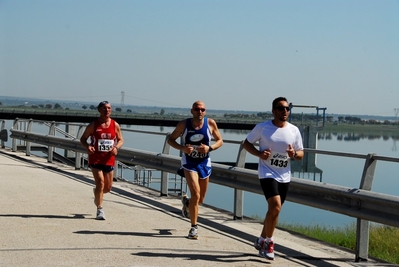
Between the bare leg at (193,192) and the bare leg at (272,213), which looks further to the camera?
the bare leg at (193,192)

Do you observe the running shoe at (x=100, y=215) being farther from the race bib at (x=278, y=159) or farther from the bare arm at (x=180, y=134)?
the race bib at (x=278, y=159)

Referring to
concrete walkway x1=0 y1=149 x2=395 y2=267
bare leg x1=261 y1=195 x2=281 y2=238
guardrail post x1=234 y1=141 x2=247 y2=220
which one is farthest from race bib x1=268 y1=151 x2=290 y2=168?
guardrail post x1=234 y1=141 x2=247 y2=220

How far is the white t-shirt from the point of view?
9.00 meters

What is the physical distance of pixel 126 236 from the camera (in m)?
10.2

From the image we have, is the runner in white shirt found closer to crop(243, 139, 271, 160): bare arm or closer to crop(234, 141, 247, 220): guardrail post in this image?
crop(243, 139, 271, 160): bare arm

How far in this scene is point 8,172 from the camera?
61.8 ft

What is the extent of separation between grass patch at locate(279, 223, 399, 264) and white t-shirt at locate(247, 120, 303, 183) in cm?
210

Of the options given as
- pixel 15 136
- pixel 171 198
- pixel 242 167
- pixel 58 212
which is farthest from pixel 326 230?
pixel 15 136

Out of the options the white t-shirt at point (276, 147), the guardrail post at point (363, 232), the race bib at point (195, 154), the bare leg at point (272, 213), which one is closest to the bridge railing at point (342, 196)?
the guardrail post at point (363, 232)

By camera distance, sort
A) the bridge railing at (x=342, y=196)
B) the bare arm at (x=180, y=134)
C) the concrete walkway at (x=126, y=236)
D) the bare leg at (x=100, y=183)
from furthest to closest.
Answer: the bare leg at (x=100, y=183)
the bare arm at (x=180, y=134)
the concrete walkway at (x=126, y=236)
the bridge railing at (x=342, y=196)

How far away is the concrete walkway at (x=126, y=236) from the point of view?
28.6ft

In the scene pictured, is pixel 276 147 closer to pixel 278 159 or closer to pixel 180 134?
pixel 278 159

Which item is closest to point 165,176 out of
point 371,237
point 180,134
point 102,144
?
point 102,144

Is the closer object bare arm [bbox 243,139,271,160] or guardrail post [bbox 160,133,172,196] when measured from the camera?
bare arm [bbox 243,139,271,160]
